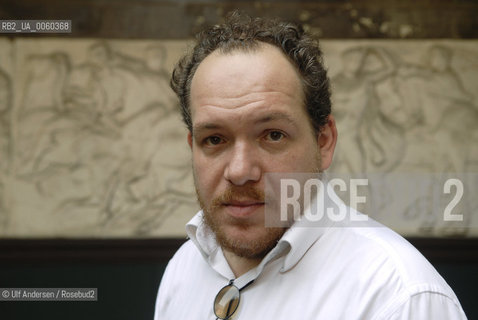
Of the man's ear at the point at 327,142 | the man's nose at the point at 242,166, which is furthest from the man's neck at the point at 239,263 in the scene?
the man's ear at the point at 327,142

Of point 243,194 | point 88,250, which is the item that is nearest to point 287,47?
point 243,194

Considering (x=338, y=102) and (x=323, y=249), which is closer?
(x=323, y=249)

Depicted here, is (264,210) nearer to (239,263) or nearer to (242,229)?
(242,229)

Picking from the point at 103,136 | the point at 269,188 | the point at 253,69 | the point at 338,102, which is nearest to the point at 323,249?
the point at 269,188

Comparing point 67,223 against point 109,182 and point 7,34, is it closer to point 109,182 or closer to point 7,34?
point 109,182

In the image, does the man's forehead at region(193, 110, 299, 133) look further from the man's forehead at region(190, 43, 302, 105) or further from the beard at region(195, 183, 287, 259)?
→ the beard at region(195, 183, 287, 259)

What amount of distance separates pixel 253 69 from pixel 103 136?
1921 mm

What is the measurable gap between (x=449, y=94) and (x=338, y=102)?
66cm

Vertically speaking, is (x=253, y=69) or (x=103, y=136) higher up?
(x=253, y=69)

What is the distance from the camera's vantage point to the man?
133 centimetres

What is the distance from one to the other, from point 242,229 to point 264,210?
8 cm

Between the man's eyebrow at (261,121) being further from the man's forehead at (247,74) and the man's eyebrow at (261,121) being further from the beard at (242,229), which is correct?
the beard at (242,229)

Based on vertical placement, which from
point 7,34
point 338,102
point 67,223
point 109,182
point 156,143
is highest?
point 7,34

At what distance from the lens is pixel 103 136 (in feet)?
10.6
